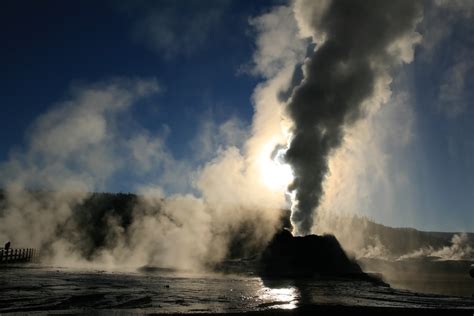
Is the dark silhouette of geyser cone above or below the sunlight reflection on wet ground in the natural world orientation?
above

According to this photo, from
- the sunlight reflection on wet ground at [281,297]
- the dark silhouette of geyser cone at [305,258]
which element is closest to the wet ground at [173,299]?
the sunlight reflection on wet ground at [281,297]

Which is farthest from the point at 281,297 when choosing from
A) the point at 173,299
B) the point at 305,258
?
the point at 305,258

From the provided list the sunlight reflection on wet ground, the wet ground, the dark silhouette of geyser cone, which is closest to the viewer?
the wet ground

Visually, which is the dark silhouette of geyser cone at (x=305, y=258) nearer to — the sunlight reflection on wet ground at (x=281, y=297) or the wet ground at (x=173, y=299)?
the sunlight reflection on wet ground at (x=281, y=297)

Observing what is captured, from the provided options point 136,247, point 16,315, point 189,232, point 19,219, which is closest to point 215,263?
point 189,232

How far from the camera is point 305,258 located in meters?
37.8

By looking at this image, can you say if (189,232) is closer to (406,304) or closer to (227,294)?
(227,294)

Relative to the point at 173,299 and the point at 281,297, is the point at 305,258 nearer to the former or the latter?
the point at 281,297

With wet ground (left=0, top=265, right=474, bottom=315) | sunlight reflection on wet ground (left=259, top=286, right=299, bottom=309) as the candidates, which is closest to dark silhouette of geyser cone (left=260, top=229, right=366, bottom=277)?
sunlight reflection on wet ground (left=259, top=286, right=299, bottom=309)

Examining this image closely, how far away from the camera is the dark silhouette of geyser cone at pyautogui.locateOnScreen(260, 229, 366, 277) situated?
3678cm

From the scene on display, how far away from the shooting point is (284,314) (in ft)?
51.4

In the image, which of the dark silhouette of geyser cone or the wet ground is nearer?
the wet ground

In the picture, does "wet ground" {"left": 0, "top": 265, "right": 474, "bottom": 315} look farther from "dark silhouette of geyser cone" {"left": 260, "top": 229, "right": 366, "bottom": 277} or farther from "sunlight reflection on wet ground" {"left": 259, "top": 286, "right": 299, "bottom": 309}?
"dark silhouette of geyser cone" {"left": 260, "top": 229, "right": 366, "bottom": 277}

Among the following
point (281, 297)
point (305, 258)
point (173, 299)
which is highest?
point (305, 258)
